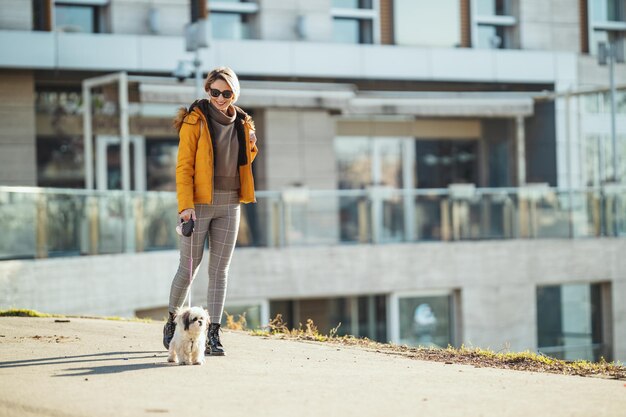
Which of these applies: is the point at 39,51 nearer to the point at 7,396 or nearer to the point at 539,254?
the point at 539,254

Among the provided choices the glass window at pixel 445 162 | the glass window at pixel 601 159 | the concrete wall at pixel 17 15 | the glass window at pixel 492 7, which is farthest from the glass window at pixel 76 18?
the glass window at pixel 601 159

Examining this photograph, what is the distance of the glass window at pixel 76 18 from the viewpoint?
78.5 feet

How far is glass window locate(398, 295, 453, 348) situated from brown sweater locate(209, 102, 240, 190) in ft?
45.3

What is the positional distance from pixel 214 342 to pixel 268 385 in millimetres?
1568

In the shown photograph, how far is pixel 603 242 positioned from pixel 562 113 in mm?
5933

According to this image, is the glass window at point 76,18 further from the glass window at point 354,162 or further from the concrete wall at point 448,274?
the concrete wall at point 448,274

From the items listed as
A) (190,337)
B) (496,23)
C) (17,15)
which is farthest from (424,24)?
(190,337)

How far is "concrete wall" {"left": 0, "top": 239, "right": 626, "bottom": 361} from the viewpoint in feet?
66.3

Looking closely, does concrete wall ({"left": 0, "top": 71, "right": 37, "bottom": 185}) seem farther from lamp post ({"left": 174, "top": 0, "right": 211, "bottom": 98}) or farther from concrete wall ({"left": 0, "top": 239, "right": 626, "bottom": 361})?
concrete wall ({"left": 0, "top": 239, "right": 626, "bottom": 361})

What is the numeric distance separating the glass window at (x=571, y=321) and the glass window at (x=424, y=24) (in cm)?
703

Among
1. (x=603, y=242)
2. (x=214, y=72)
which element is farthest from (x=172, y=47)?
(x=214, y=72)

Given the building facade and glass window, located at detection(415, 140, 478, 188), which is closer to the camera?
the building facade

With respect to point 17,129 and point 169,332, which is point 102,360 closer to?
point 169,332

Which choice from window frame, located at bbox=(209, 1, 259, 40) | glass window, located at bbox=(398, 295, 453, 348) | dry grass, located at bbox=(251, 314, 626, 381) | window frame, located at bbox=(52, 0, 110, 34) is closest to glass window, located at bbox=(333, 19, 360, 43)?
window frame, located at bbox=(209, 1, 259, 40)
